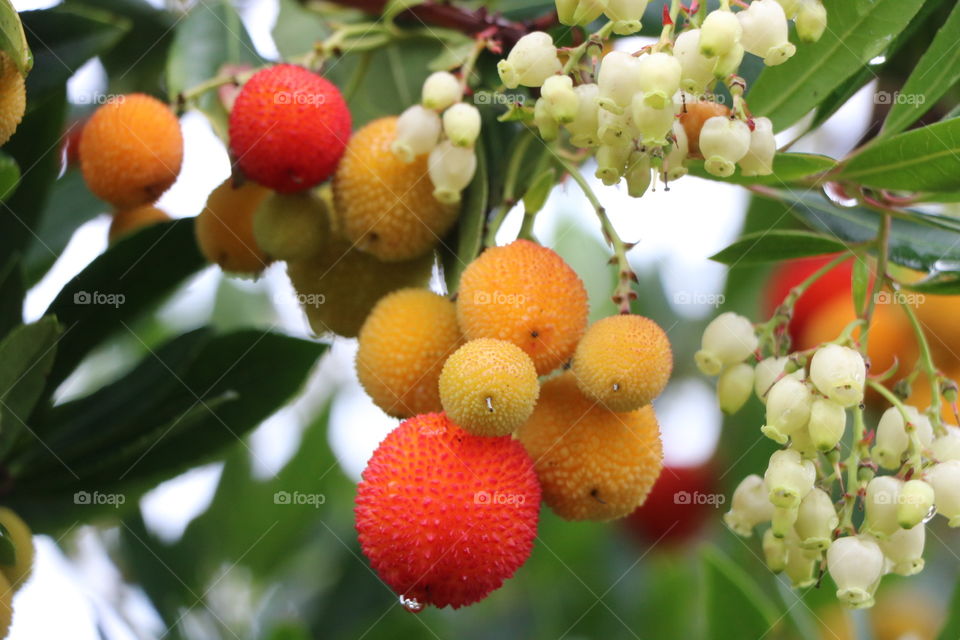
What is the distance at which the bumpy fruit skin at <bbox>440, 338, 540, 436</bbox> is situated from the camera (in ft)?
3.09

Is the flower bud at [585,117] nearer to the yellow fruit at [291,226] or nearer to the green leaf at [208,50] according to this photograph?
the yellow fruit at [291,226]

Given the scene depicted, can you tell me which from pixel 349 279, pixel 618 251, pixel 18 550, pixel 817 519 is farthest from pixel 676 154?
pixel 18 550

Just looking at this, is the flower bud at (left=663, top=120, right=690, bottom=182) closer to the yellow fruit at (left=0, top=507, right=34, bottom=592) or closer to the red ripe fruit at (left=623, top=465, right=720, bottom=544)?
the yellow fruit at (left=0, top=507, right=34, bottom=592)

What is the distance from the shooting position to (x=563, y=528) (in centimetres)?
190

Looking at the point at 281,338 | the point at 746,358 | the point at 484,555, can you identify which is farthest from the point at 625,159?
the point at 281,338

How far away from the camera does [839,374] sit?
955 mm

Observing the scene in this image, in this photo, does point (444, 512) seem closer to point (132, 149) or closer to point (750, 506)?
point (750, 506)

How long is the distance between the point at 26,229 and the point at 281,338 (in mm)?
337

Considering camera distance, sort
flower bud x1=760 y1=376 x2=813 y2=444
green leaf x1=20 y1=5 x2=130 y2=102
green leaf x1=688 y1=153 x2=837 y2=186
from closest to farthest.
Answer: flower bud x1=760 y1=376 x2=813 y2=444 → green leaf x1=688 y1=153 x2=837 y2=186 → green leaf x1=20 y1=5 x2=130 y2=102

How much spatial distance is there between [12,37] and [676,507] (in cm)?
A: 149

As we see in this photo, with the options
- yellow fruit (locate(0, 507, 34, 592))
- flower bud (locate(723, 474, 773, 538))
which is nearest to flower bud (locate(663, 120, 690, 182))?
flower bud (locate(723, 474, 773, 538))

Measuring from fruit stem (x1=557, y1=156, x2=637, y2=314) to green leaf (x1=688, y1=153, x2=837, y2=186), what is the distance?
0.36ft
